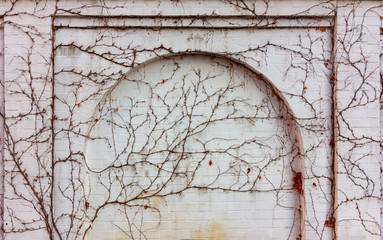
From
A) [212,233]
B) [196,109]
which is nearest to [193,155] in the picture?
[196,109]

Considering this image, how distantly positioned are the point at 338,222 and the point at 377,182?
23.8 inches

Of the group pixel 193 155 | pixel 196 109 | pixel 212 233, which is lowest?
pixel 212 233

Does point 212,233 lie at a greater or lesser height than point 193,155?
lesser

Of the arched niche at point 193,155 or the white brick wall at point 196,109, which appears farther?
the arched niche at point 193,155

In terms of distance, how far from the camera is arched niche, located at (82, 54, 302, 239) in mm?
3842

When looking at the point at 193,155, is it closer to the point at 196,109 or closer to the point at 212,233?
the point at 196,109

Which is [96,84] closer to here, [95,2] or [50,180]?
[95,2]

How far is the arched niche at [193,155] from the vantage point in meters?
3.84

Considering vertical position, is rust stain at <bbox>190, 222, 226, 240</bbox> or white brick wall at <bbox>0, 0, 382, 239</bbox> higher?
white brick wall at <bbox>0, 0, 382, 239</bbox>

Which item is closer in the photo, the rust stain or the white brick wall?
the white brick wall

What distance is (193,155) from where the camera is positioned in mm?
3879

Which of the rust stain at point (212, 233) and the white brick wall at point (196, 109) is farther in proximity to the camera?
the rust stain at point (212, 233)

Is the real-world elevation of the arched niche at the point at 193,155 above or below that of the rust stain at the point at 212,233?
above

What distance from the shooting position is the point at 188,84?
389 cm
